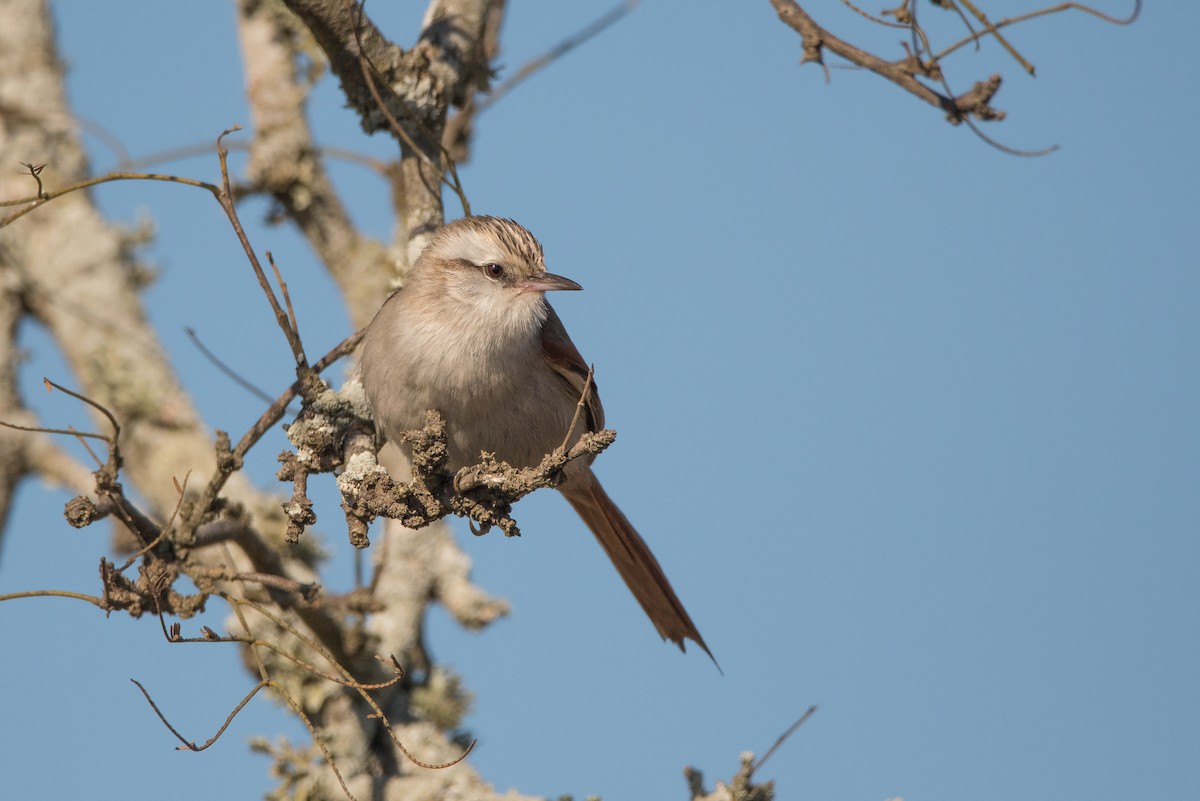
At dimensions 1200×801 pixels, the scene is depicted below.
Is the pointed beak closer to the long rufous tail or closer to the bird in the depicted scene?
the bird

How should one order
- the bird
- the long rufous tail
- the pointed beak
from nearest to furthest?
the bird → the pointed beak → the long rufous tail

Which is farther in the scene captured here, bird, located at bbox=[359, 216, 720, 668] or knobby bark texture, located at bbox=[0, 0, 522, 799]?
knobby bark texture, located at bbox=[0, 0, 522, 799]

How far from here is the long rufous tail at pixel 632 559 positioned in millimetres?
4961

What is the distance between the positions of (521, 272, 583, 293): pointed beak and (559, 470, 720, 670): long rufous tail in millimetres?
842

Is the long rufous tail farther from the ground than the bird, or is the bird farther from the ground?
the bird

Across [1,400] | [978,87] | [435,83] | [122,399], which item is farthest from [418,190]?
[1,400]

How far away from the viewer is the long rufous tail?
496 centimetres

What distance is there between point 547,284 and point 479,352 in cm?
39

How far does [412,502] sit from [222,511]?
1176mm

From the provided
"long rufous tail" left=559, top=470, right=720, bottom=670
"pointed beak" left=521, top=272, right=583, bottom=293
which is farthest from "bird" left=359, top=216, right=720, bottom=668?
"long rufous tail" left=559, top=470, right=720, bottom=670

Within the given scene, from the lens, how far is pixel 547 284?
4453 millimetres

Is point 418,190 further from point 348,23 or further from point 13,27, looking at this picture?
point 13,27

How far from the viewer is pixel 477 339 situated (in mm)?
4289

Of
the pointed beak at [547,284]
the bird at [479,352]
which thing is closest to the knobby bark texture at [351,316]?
the bird at [479,352]
